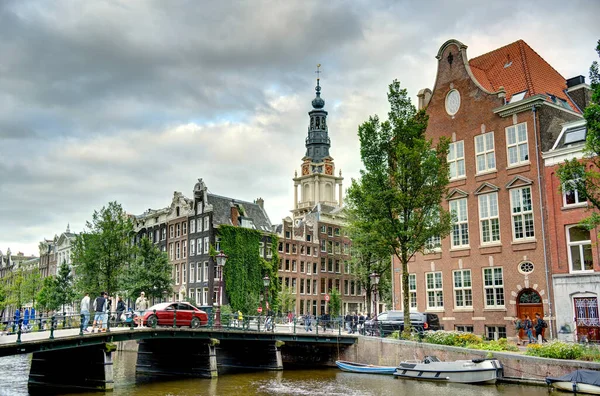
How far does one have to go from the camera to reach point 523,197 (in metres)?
39.6

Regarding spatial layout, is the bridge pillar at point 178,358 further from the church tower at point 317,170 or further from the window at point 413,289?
the church tower at point 317,170

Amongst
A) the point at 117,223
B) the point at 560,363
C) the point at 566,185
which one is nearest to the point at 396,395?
the point at 560,363

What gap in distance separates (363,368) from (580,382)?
550 inches

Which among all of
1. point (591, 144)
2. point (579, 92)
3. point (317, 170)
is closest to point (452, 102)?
point (579, 92)

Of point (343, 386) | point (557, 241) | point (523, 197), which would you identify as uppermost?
point (523, 197)

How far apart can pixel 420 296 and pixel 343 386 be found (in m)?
17.1

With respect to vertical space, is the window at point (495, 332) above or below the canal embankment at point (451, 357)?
above

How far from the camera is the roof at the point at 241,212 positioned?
2788 inches

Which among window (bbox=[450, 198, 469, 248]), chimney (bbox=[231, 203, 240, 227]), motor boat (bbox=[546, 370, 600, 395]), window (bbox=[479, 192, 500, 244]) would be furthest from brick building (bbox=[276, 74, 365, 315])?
motor boat (bbox=[546, 370, 600, 395])

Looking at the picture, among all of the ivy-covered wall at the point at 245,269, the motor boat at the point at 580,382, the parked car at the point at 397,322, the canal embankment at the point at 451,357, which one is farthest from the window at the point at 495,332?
the ivy-covered wall at the point at 245,269

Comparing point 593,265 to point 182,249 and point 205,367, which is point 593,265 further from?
point 182,249

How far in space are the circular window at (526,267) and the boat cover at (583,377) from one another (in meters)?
13.5

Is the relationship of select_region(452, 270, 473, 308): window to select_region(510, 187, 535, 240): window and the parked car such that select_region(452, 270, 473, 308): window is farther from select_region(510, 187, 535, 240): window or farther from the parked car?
select_region(510, 187, 535, 240): window

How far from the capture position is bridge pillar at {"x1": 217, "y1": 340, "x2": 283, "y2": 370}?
129ft
